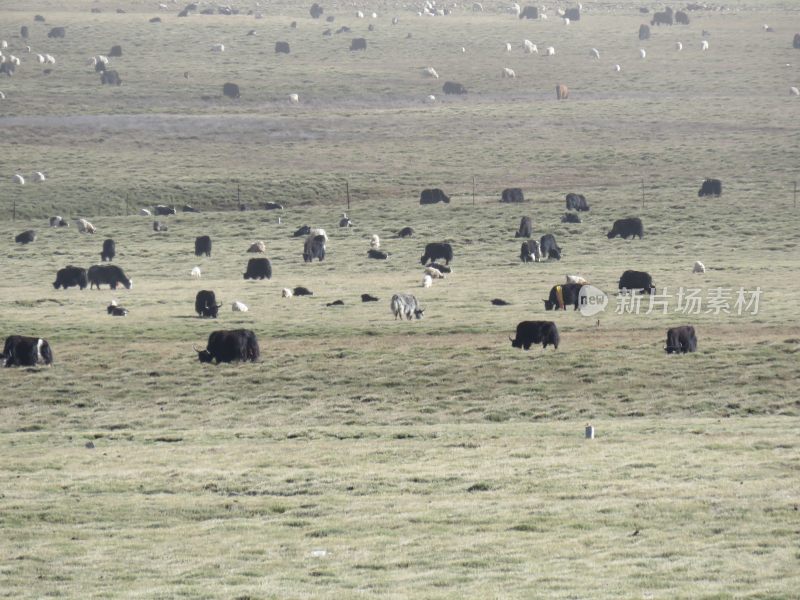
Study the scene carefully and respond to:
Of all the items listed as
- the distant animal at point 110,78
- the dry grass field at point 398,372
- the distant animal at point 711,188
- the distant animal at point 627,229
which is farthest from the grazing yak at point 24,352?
the distant animal at point 110,78

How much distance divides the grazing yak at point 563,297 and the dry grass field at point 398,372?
44.3 inches

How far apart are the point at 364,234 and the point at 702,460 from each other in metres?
42.0

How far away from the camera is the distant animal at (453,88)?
380 ft

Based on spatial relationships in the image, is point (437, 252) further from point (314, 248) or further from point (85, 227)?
point (85, 227)

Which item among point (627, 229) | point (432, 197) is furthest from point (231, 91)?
point (627, 229)

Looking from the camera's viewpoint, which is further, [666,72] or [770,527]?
[666,72]

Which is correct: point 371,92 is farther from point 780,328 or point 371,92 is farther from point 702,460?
point 702,460

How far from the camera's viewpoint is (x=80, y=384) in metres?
36.5

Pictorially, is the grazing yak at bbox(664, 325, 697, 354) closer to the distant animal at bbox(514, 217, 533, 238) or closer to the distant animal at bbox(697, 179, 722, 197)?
the distant animal at bbox(514, 217, 533, 238)

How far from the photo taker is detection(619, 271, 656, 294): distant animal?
48.4 m

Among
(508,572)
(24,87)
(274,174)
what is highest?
(24,87)

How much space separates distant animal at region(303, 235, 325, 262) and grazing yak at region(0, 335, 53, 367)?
23295 millimetres

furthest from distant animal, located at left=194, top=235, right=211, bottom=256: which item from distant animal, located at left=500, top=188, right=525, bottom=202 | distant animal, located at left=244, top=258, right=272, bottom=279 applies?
distant animal, located at left=500, top=188, right=525, bottom=202

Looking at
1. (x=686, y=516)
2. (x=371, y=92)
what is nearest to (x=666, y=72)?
(x=371, y=92)
